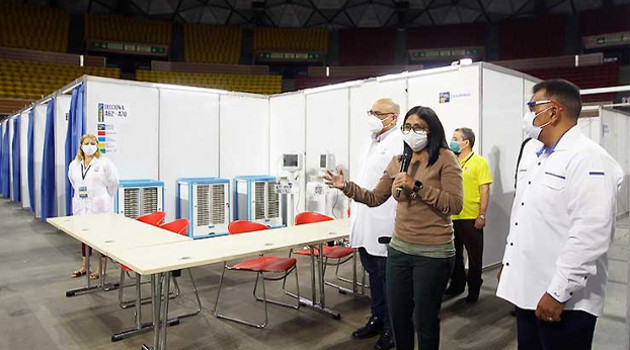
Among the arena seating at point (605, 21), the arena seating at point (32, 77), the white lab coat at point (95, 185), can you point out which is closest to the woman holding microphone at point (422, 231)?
the white lab coat at point (95, 185)

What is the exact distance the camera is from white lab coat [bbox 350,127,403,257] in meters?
2.78

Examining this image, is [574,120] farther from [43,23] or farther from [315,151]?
[43,23]

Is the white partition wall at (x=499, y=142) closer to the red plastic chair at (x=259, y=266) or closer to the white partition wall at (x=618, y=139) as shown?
the red plastic chair at (x=259, y=266)

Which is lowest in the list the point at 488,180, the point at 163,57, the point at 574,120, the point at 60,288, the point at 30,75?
the point at 60,288

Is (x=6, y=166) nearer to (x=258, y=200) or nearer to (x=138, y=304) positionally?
(x=258, y=200)

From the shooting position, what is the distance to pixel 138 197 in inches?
227

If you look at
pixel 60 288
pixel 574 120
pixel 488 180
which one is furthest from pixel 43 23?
pixel 574 120

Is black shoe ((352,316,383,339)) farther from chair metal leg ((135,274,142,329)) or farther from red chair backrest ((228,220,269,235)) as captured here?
chair metal leg ((135,274,142,329))

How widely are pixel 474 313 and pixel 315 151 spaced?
359 centimetres

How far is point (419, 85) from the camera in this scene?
4.97m

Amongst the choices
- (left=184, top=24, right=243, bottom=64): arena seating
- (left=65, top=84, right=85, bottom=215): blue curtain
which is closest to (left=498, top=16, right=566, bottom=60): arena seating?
(left=184, top=24, right=243, bottom=64): arena seating

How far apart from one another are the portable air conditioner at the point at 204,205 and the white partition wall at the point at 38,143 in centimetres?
358

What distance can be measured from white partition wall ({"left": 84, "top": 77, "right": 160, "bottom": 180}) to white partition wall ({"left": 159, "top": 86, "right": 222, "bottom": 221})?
0.15 m

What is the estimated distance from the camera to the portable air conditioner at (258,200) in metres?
6.79
